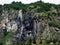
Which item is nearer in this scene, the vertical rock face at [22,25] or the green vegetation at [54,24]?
the green vegetation at [54,24]

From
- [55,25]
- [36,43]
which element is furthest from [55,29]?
[36,43]

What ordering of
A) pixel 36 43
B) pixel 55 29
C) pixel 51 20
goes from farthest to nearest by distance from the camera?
1. pixel 51 20
2. pixel 55 29
3. pixel 36 43

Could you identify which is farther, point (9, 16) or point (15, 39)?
point (9, 16)

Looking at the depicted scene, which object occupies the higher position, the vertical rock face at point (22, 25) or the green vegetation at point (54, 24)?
the green vegetation at point (54, 24)

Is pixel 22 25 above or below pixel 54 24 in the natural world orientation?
below

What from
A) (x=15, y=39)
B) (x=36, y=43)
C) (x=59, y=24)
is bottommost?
(x=15, y=39)

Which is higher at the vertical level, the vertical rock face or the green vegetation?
the green vegetation

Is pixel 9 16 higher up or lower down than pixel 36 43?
lower down

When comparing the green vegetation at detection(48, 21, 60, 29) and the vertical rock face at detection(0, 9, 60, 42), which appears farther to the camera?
the vertical rock face at detection(0, 9, 60, 42)

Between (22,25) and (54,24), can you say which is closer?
(54,24)

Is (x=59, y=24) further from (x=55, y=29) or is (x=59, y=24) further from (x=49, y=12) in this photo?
(x=49, y=12)

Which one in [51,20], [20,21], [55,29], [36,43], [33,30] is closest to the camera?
[36,43]
